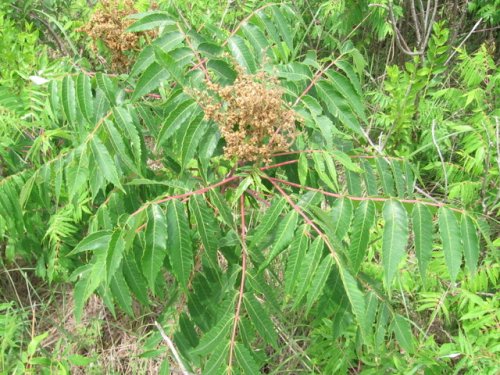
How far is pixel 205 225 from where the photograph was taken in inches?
69.7

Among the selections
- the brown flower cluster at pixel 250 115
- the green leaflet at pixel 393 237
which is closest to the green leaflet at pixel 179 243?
the brown flower cluster at pixel 250 115

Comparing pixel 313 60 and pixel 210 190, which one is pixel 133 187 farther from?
pixel 313 60

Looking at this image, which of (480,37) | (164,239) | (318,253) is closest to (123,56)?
(164,239)

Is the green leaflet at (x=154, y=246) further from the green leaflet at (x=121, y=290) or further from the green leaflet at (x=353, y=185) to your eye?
the green leaflet at (x=353, y=185)

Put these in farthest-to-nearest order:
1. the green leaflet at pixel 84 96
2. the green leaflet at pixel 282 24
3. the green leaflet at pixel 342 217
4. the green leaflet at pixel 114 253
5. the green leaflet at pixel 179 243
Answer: the green leaflet at pixel 282 24
the green leaflet at pixel 84 96
the green leaflet at pixel 342 217
the green leaflet at pixel 179 243
the green leaflet at pixel 114 253

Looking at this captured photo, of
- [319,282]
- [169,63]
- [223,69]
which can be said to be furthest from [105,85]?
[319,282]

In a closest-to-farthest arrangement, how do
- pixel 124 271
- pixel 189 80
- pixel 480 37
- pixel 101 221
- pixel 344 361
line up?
pixel 124 271
pixel 189 80
pixel 101 221
pixel 344 361
pixel 480 37

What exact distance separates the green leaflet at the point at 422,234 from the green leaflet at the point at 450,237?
47 millimetres

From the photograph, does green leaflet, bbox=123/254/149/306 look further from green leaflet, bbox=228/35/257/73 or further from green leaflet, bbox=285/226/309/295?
green leaflet, bbox=228/35/257/73

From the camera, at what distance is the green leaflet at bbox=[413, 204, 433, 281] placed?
172 centimetres

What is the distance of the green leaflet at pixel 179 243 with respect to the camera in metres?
1.68

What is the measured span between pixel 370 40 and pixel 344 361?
3.39 metres

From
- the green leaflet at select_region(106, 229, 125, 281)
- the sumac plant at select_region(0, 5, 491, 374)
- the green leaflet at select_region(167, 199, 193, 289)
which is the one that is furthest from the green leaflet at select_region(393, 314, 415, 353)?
the green leaflet at select_region(106, 229, 125, 281)

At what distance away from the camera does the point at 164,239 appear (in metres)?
1.65
